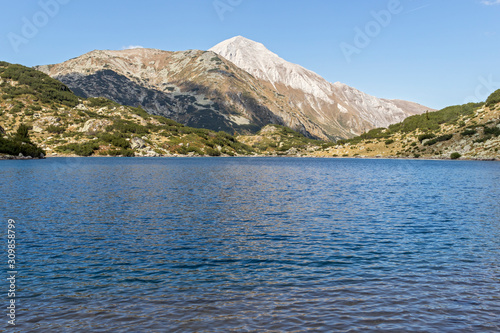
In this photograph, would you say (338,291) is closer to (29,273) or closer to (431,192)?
(29,273)

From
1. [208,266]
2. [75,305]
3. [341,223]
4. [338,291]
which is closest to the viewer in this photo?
[75,305]

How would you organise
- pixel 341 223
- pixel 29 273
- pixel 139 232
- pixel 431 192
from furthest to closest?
pixel 431 192 → pixel 341 223 → pixel 139 232 → pixel 29 273

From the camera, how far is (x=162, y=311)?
754 inches


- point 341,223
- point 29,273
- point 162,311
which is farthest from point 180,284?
point 341,223

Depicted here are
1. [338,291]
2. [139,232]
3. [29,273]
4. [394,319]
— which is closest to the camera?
[394,319]

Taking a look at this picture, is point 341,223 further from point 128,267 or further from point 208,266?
point 128,267

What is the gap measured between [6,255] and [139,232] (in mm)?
12712

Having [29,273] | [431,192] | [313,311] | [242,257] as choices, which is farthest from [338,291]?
[431,192]

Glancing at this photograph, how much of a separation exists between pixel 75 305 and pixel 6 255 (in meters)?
14.4

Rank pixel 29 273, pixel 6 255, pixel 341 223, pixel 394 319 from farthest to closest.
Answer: pixel 341 223
pixel 6 255
pixel 29 273
pixel 394 319

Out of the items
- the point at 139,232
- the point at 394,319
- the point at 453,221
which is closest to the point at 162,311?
the point at 394,319

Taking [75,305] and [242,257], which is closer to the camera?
[75,305]

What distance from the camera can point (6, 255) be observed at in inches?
1177

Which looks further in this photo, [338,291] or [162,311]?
[338,291]
